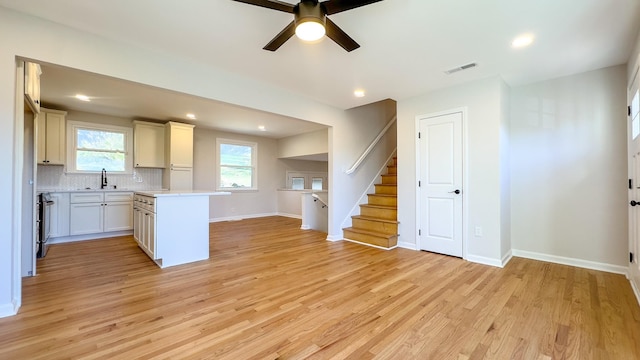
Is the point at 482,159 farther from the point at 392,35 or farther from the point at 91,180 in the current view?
the point at 91,180

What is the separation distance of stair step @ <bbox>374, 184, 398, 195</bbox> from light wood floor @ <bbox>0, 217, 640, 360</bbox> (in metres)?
1.72

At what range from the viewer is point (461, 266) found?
129 inches

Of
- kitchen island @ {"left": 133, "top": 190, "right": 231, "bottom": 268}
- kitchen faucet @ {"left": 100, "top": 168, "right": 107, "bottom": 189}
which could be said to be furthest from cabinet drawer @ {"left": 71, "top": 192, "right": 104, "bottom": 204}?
kitchen island @ {"left": 133, "top": 190, "right": 231, "bottom": 268}

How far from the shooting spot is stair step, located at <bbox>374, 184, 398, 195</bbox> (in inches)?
197

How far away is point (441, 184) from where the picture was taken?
3834 mm

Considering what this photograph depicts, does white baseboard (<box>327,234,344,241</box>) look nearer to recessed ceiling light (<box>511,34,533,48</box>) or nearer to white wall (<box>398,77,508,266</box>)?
white wall (<box>398,77,508,266</box>)

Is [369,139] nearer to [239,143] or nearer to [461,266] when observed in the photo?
[461,266]

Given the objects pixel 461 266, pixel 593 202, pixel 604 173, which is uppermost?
pixel 604 173

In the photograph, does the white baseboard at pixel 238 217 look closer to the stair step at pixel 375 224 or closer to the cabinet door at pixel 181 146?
the cabinet door at pixel 181 146

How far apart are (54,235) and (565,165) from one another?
7777mm

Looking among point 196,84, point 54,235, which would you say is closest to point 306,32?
point 196,84

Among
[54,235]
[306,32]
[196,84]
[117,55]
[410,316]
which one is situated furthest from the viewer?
[54,235]

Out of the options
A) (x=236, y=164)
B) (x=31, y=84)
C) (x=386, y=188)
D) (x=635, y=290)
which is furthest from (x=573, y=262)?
(x=236, y=164)

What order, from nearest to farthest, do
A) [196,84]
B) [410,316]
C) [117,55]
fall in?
[410,316], [117,55], [196,84]
